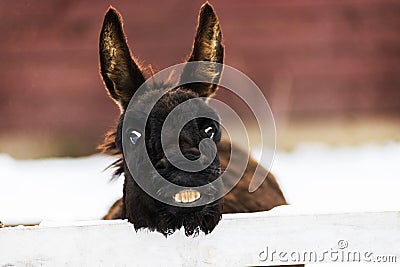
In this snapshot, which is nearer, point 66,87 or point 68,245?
point 68,245

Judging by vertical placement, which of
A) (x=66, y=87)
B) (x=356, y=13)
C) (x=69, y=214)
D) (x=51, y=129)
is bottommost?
(x=69, y=214)

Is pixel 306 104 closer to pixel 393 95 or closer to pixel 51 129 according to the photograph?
pixel 393 95

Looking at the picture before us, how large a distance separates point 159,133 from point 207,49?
349 mm

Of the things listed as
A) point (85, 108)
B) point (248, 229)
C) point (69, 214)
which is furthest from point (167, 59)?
point (248, 229)

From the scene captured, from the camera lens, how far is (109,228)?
147 cm

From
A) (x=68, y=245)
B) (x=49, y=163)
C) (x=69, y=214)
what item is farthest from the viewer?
(x=49, y=163)

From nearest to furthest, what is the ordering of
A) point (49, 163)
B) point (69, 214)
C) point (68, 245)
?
1. point (68, 245)
2. point (69, 214)
3. point (49, 163)

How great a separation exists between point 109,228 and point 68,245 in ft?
0.33

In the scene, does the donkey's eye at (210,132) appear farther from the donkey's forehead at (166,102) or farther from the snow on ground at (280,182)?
the snow on ground at (280,182)

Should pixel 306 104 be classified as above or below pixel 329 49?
below

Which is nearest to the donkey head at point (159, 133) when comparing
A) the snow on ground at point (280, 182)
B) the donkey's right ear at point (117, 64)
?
the donkey's right ear at point (117, 64)

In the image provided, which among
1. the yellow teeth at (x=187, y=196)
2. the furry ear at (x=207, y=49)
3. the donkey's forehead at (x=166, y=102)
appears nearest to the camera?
the yellow teeth at (x=187, y=196)

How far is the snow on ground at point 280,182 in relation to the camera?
3.81 m

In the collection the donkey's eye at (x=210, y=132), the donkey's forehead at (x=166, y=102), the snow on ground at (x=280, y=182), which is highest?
the donkey's forehead at (x=166, y=102)
